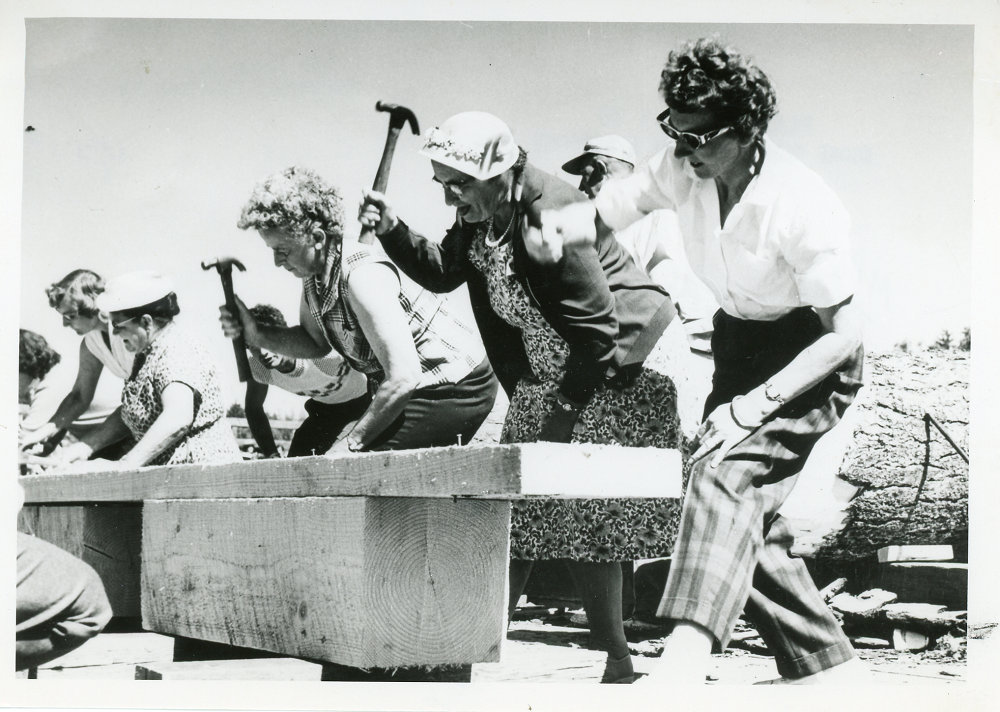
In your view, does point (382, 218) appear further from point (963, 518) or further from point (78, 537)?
point (963, 518)

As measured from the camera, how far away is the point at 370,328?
3.61 metres

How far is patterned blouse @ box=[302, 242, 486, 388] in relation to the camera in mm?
3596

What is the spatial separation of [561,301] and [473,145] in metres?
0.56

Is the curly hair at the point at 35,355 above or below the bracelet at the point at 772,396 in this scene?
above

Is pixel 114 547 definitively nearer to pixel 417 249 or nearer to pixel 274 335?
pixel 274 335

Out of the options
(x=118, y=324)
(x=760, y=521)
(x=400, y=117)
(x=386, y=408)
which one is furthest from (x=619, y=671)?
(x=118, y=324)

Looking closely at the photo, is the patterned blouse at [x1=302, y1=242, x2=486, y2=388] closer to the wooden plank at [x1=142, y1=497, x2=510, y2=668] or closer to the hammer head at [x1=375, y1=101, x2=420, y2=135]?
the hammer head at [x1=375, y1=101, x2=420, y2=135]

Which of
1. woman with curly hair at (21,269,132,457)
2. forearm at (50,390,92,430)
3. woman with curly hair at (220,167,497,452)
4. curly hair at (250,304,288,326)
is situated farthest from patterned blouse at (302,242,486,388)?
forearm at (50,390,92,430)

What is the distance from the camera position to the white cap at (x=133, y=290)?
375 centimetres

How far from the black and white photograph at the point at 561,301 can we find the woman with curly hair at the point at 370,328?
0.03 feet

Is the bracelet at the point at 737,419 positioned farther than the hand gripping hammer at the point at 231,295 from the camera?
No

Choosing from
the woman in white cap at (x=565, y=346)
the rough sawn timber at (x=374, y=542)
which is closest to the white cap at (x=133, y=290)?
the woman in white cap at (x=565, y=346)

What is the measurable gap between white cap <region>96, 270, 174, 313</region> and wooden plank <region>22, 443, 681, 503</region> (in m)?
1.59

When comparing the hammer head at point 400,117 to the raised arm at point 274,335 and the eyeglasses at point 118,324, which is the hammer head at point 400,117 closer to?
the raised arm at point 274,335
